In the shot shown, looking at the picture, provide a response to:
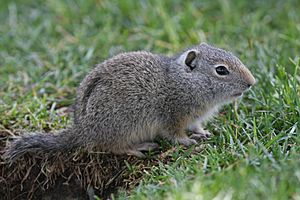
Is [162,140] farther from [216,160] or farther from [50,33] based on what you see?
[50,33]

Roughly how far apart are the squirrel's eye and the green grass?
52 cm

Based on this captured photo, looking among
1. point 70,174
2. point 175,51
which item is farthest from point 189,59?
point 175,51

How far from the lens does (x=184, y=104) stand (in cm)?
651

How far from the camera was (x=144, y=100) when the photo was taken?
252 inches

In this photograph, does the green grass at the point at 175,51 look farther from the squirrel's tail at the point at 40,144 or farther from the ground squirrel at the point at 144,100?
the squirrel's tail at the point at 40,144

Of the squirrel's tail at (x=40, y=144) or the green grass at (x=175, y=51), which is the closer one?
the green grass at (x=175, y=51)

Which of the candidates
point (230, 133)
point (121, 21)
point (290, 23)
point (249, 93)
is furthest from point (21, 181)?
point (290, 23)

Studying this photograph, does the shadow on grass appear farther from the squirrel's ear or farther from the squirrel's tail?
the squirrel's ear

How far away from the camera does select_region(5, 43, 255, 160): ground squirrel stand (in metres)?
6.38

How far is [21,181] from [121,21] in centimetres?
410

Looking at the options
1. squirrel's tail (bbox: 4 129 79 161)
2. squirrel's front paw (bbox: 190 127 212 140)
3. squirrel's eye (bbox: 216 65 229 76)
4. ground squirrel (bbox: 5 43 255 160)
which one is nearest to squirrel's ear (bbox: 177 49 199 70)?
ground squirrel (bbox: 5 43 255 160)

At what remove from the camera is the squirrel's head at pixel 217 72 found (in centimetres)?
647

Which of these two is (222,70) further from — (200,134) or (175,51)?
(175,51)

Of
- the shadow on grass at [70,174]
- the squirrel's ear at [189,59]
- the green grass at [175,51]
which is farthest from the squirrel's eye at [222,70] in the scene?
the shadow on grass at [70,174]
